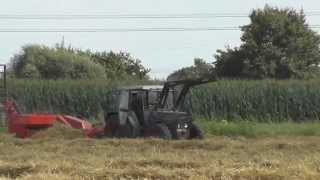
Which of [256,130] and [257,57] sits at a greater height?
[257,57]

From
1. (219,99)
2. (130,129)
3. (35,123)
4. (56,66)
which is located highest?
(56,66)

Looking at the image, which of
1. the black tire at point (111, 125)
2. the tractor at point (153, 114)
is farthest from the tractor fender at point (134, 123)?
the black tire at point (111, 125)

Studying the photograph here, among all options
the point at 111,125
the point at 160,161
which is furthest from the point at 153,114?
the point at 160,161

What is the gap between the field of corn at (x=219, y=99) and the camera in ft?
144

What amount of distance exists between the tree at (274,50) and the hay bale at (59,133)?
1531 inches

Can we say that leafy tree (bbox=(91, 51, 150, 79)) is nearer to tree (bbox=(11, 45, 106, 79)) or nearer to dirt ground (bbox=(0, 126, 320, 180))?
tree (bbox=(11, 45, 106, 79))

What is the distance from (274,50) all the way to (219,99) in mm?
22298

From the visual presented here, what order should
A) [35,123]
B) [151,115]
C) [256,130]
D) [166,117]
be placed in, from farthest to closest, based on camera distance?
[256,130]
[35,123]
[151,115]
[166,117]

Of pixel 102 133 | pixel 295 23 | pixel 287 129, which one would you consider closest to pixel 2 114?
pixel 102 133

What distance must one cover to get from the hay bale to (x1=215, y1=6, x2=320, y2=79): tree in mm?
38887

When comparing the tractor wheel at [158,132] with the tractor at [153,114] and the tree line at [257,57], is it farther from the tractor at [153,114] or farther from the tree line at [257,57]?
the tree line at [257,57]

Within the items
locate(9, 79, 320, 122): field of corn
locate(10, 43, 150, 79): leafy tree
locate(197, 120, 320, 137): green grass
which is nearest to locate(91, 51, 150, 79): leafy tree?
locate(10, 43, 150, 79): leafy tree

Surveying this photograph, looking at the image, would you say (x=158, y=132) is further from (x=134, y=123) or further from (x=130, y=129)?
(x=130, y=129)

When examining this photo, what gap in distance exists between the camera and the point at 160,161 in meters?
15.2
